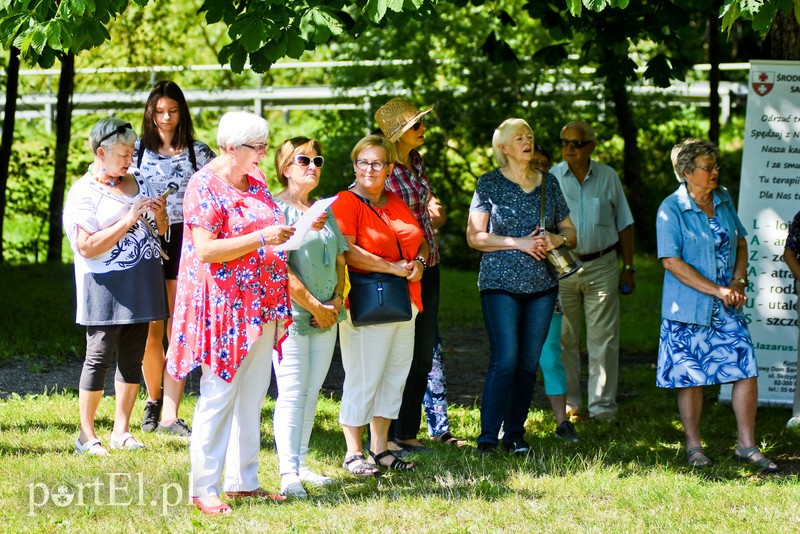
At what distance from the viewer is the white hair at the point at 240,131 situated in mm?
5340

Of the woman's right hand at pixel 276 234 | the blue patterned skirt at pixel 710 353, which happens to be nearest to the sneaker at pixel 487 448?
the blue patterned skirt at pixel 710 353

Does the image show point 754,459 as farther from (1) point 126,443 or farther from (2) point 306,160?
(1) point 126,443

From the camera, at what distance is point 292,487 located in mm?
5773

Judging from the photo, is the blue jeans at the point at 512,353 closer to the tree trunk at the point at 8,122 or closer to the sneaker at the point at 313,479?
the sneaker at the point at 313,479

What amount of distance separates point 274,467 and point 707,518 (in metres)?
2.33

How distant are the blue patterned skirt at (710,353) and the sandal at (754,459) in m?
0.43

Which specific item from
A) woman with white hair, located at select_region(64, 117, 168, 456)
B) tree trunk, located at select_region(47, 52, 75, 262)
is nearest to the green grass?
woman with white hair, located at select_region(64, 117, 168, 456)

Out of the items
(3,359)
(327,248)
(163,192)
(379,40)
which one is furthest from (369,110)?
(327,248)

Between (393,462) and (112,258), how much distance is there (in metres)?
1.91

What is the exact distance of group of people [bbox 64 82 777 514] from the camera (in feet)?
17.6

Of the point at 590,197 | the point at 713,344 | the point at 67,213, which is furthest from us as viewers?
the point at 590,197

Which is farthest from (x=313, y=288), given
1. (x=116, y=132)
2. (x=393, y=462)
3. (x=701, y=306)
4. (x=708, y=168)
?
(x=708, y=168)

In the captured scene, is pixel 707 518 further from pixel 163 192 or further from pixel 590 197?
pixel 163 192

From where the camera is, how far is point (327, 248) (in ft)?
19.4
